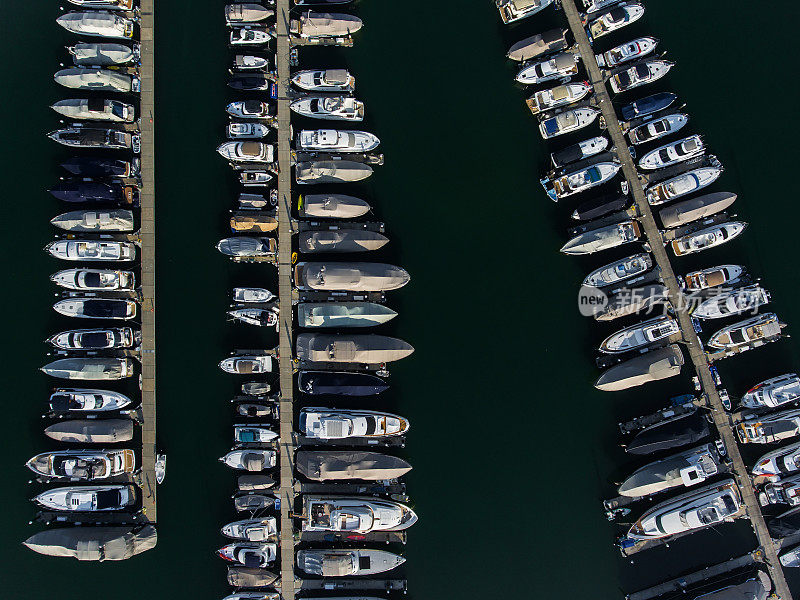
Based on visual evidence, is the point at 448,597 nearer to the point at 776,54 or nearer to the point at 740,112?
the point at 740,112

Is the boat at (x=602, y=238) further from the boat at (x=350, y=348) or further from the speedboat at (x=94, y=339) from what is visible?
the speedboat at (x=94, y=339)

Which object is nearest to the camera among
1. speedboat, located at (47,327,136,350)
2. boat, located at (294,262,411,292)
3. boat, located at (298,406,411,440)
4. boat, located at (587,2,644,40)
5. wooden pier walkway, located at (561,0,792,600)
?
boat, located at (298,406,411,440)

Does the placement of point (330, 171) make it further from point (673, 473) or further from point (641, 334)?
point (673, 473)

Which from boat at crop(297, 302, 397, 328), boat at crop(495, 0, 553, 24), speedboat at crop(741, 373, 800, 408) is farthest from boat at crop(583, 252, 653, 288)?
boat at crop(495, 0, 553, 24)

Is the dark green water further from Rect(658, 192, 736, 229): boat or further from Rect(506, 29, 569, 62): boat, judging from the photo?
Rect(658, 192, 736, 229): boat

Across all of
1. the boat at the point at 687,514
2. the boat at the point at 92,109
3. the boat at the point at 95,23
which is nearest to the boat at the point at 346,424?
the boat at the point at 687,514

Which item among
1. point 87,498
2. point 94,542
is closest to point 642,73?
point 87,498

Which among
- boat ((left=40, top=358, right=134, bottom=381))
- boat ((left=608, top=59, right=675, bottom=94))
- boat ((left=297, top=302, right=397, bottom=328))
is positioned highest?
boat ((left=608, top=59, right=675, bottom=94))

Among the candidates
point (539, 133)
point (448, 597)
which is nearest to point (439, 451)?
point (448, 597)
